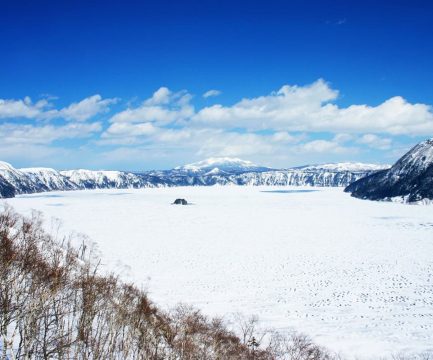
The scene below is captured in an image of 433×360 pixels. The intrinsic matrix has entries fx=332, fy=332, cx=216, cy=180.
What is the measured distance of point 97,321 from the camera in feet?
Result: 46.1

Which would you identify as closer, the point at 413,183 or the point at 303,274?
the point at 303,274

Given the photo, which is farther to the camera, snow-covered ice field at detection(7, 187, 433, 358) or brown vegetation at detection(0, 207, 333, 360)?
snow-covered ice field at detection(7, 187, 433, 358)

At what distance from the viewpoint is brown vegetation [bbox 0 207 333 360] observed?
10.4 m

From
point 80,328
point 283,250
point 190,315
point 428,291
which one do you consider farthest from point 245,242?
point 80,328

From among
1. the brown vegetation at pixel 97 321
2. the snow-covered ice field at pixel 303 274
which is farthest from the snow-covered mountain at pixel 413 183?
the brown vegetation at pixel 97 321

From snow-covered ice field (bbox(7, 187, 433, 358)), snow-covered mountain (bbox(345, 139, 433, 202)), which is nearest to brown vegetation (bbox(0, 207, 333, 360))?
snow-covered ice field (bbox(7, 187, 433, 358))

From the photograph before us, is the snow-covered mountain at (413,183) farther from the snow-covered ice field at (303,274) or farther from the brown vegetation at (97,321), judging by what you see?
the brown vegetation at (97,321)

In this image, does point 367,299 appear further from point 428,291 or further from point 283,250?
point 283,250

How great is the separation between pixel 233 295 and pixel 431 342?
1943 centimetres

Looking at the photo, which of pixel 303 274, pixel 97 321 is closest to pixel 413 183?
pixel 303 274

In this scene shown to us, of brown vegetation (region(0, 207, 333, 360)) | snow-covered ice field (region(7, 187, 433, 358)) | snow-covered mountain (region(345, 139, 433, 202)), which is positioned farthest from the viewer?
snow-covered mountain (region(345, 139, 433, 202))

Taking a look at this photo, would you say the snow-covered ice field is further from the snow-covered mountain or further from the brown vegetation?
the snow-covered mountain

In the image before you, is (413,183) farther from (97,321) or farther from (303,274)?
(97,321)

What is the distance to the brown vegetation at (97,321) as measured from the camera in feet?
34.0
